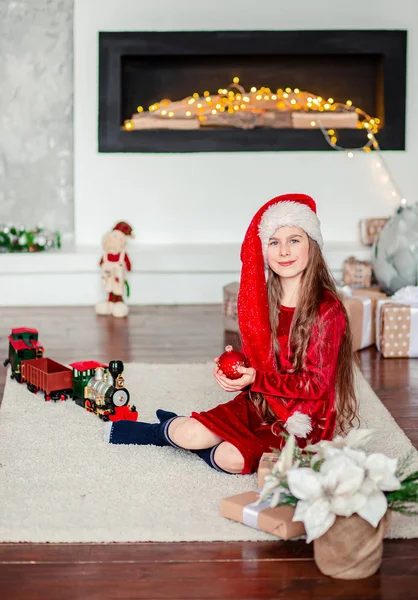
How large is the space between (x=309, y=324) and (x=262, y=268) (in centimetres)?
21

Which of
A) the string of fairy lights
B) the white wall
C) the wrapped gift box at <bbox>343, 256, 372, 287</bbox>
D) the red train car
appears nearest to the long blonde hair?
the red train car

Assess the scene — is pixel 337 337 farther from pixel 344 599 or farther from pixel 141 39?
pixel 141 39

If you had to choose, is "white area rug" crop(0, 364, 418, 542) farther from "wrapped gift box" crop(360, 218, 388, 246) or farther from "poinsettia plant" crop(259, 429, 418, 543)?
"wrapped gift box" crop(360, 218, 388, 246)

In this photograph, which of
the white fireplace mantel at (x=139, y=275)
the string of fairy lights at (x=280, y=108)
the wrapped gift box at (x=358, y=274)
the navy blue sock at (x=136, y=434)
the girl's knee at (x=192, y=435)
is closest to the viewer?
the girl's knee at (x=192, y=435)

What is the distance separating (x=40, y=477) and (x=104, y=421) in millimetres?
474

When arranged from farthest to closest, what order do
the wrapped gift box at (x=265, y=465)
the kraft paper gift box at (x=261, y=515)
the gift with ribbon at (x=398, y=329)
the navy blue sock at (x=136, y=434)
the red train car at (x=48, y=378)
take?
the gift with ribbon at (x=398, y=329) < the red train car at (x=48, y=378) < the navy blue sock at (x=136, y=434) < the wrapped gift box at (x=265, y=465) < the kraft paper gift box at (x=261, y=515)

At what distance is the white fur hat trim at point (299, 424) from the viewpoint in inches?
94.6

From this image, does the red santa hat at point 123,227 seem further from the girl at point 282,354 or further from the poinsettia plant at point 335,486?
the poinsettia plant at point 335,486

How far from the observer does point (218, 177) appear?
16.4ft

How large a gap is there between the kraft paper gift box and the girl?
260 mm

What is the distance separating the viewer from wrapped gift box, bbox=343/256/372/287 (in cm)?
440

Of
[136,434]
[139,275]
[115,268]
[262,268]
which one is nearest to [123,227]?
[115,268]

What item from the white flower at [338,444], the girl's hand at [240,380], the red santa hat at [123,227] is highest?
the red santa hat at [123,227]

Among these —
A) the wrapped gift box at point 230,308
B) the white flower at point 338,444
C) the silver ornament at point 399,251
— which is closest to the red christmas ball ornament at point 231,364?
the white flower at point 338,444
